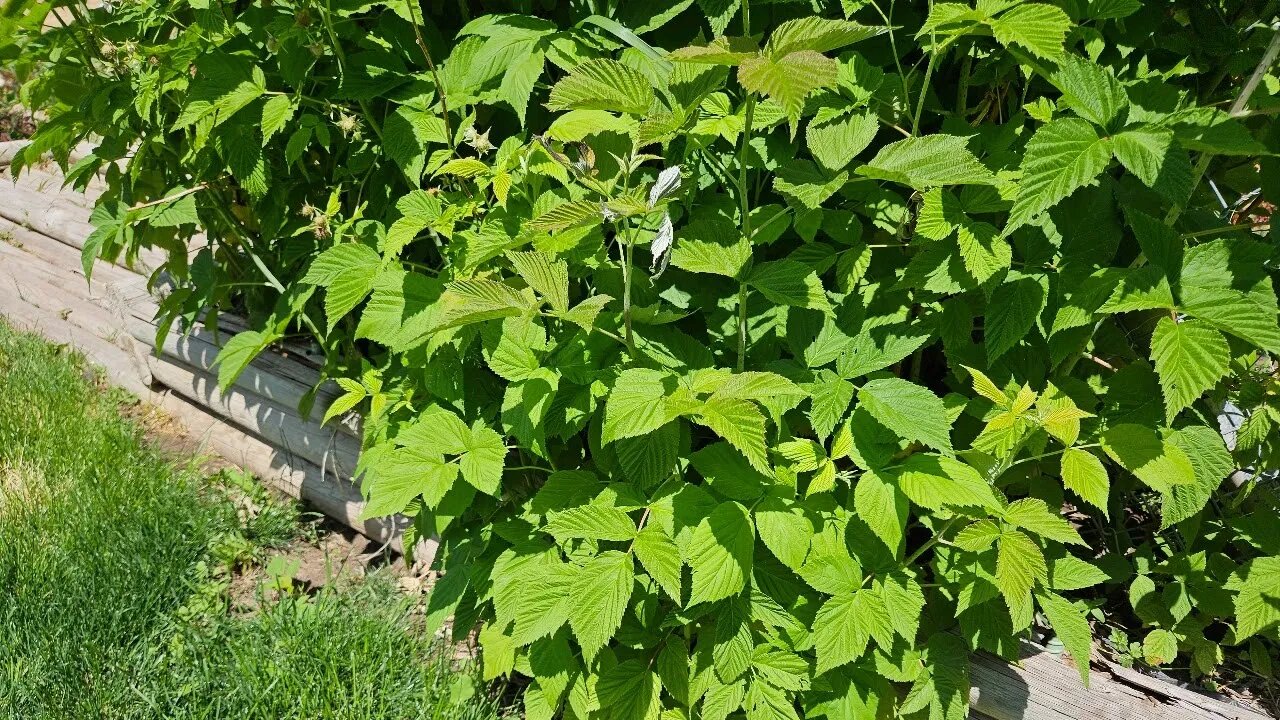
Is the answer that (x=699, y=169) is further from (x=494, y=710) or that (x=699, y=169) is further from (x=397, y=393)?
(x=494, y=710)

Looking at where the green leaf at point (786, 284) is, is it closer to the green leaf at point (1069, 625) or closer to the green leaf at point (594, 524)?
the green leaf at point (594, 524)

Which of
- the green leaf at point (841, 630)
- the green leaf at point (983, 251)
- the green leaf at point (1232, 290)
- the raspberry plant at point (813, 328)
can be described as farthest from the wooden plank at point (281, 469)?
the green leaf at point (1232, 290)

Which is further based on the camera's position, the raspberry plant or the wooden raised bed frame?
the wooden raised bed frame

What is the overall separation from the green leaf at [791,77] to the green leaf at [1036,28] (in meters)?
0.34

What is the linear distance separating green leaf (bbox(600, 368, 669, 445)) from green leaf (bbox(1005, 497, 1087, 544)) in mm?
648

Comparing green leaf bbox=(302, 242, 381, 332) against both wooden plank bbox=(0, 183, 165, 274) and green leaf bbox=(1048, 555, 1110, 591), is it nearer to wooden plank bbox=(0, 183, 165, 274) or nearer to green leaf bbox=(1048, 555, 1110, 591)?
green leaf bbox=(1048, 555, 1110, 591)

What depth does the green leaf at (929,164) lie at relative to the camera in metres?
1.37

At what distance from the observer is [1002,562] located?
1497mm

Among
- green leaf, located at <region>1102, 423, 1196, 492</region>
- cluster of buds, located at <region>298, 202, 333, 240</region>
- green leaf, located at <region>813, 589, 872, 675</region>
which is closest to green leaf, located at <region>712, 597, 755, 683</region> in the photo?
green leaf, located at <region>813, 589, 872, 675</region>

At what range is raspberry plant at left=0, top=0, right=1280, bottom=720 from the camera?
1.39 m

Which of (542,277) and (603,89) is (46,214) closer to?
(542,277)

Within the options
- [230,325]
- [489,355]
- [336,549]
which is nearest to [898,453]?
[489,355]

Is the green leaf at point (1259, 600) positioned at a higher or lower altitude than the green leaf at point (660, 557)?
lower

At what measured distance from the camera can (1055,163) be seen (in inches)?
50.8
